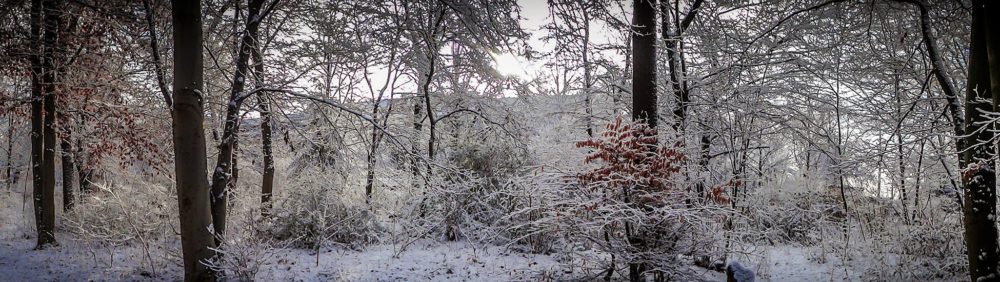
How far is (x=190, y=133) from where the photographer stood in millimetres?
4969

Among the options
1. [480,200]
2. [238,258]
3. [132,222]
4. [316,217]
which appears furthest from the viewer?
[480,200]

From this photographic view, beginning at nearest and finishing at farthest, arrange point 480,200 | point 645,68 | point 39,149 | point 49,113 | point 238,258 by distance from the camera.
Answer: point 238,258, point 645,68, point 49,113, point 39,149, point 480,200

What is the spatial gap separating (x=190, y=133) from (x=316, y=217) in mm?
3647

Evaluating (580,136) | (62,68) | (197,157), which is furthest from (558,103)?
(62,68)

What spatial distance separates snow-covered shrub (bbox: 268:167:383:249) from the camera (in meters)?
8.52

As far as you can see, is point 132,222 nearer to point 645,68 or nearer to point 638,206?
point 638,206

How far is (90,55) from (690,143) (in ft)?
33.9

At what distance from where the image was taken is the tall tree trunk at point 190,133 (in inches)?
193

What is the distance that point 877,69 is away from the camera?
26.0 ft

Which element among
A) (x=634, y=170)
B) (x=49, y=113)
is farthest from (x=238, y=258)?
(x=49, y=113)

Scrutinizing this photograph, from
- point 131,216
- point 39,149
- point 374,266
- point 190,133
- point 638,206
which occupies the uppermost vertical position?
point 190,133

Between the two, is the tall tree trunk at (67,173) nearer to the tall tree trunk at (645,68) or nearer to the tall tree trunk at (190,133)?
the tall tree trunk at (190,133)

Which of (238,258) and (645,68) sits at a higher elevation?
(645,68)

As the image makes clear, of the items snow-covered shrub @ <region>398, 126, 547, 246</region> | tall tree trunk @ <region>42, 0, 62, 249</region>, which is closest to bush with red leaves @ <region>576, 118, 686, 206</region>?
snow-covered shrub @ <region>398, 126, 547, 246</region>
